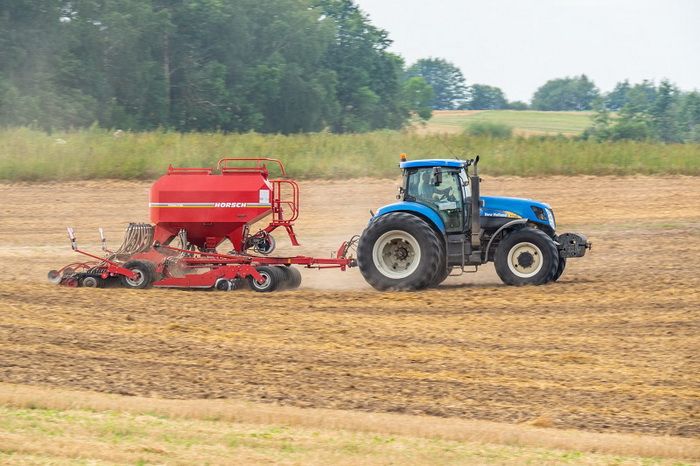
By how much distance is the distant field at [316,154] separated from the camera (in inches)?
1011

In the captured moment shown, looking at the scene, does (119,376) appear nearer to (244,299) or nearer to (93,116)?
(244,299)

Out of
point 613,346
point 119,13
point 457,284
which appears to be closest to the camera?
point 613,346

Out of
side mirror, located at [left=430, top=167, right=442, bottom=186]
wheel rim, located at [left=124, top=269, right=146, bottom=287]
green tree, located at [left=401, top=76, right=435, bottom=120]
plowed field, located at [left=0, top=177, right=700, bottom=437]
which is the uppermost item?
green tree, located at [left=401, top=76, right=435, bottom=120]

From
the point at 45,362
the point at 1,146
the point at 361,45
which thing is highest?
the point at 361,45

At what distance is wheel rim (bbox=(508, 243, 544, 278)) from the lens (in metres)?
14.2

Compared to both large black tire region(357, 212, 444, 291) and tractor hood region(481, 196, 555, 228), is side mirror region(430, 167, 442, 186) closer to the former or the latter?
large black tire region(357, 212, 444, 291)

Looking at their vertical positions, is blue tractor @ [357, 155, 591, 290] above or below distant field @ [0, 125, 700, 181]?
below

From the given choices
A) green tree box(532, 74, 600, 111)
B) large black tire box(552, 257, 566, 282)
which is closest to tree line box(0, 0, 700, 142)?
green tree box(532, 74, 600, 111)

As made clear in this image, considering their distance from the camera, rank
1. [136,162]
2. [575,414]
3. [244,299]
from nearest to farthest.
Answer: [575,414] < [244,299] < [136,162]

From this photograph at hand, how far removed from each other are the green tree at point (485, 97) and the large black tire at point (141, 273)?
53.4 meters

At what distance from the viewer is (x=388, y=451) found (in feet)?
23.6

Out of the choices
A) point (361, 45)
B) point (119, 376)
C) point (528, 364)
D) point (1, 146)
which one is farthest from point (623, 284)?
point (361, 45)

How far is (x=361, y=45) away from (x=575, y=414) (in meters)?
45.6

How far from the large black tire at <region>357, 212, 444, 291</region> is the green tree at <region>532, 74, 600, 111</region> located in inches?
1955
